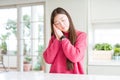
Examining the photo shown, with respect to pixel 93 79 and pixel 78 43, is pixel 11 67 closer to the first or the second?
pixel 78 43

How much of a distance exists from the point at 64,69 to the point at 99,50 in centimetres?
227

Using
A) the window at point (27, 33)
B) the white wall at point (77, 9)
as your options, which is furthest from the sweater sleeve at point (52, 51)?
the window at point (27, 33)

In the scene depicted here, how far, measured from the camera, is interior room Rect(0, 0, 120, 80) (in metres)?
3.35

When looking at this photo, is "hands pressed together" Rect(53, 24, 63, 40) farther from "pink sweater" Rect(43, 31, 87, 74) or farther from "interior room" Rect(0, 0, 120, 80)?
"interior room" Rect(0, 0, 120, 80)

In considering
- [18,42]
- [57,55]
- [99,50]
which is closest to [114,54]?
[99,50]

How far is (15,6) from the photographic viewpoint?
13.1 ft

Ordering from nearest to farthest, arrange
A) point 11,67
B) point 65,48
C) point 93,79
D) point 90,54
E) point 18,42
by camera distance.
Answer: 1. point 93,79
2. point 65,48
3. point 90,54
4. point 18,42
5. point 11,67

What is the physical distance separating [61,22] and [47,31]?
2.30 m

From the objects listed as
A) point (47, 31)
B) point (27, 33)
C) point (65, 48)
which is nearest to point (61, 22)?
point (65, 48)

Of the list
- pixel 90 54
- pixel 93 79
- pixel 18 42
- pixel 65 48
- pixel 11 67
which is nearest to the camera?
pixel 93 79

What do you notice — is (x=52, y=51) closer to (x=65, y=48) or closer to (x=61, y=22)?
(x=65, y=48)

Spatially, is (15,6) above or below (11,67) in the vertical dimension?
above

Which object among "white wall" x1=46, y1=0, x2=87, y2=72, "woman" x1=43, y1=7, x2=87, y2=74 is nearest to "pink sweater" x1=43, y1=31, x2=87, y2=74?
"woman" x1=43, y1=7, x2=87, y2=74

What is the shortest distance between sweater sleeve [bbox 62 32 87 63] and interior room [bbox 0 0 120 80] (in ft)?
5.96
